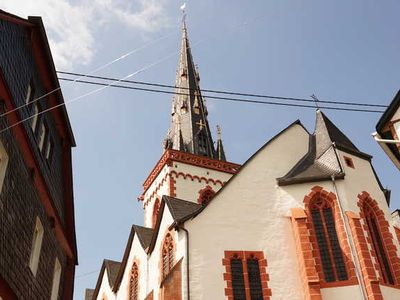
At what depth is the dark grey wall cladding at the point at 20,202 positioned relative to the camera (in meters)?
8.38

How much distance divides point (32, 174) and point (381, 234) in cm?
1295

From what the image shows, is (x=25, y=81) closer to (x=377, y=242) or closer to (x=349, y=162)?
(x=349, y=162)

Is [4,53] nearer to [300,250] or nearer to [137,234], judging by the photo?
[300,250]

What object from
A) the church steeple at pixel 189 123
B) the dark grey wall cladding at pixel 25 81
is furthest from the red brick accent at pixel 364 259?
the church steeple at pixel 189 123

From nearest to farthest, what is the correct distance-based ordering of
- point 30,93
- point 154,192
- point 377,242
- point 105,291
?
point 30,93 → point 377,242 → point 105,291 → point 154,192

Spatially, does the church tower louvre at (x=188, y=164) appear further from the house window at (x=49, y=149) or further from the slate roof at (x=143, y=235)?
the house window at (x=49, y=149)

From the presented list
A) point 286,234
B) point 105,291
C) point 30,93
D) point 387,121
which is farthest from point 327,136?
point 105,291

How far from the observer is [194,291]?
15727 millimetres

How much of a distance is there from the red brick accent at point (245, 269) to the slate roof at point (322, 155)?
3.32 m

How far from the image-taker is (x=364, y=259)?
52.3 feet

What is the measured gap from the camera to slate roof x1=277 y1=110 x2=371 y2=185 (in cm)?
1847

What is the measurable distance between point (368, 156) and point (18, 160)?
14833 mm

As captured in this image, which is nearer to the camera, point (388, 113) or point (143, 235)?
point (388, 113)

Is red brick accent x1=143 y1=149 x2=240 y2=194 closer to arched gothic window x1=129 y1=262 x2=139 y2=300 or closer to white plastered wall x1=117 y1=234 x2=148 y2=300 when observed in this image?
white plastered wall x1=117 y1=234 x2=148 y2=300
